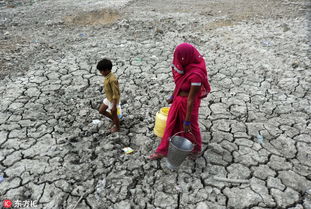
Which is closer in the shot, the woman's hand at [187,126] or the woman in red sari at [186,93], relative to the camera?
the woman in red sari at [186,93]

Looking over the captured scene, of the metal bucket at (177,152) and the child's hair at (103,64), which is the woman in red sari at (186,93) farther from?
the child's hair at (103,64)

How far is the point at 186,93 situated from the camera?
2.52 meters

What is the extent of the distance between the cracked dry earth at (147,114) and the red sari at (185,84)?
33 centimetres

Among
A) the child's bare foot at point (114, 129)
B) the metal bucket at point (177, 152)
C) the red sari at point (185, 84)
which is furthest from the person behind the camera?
the child's bare foot at point (114, 129)

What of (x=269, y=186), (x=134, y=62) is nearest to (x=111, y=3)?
(x=134, y=62)

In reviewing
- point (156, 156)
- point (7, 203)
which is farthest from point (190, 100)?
point (7, 203)

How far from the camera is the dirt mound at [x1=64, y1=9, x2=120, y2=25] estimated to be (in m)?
7.27

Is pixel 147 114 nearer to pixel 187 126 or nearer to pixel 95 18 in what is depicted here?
pixel 187 126

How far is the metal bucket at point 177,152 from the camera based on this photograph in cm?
246

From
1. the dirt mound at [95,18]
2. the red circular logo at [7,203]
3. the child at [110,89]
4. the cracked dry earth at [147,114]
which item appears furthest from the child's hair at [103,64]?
the dirt mound at [95,18]

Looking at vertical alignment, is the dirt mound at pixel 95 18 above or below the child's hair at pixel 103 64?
below

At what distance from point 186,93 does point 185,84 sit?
119 mm

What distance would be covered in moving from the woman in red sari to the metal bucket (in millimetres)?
81

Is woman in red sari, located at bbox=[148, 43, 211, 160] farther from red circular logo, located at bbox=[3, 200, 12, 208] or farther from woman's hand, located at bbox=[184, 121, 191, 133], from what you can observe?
red circular logo, located at bbox=[3, 200, 12, 208]
